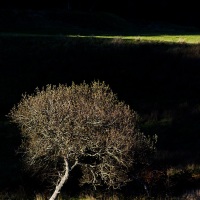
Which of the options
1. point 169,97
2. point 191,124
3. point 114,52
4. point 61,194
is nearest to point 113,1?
point 114,52

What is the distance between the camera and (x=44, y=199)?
23.2m

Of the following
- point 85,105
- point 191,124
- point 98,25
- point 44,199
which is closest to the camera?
point 85,105

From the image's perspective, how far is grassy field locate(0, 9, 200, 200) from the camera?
1281 inches

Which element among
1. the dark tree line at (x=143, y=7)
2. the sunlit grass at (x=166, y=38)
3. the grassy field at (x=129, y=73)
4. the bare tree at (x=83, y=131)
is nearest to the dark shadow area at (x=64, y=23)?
the grassy field at (x=129, y=73)

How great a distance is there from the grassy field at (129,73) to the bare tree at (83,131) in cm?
721

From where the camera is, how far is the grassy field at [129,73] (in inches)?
1281

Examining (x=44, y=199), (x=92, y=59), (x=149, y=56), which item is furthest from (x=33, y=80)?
(x=44, y=199)

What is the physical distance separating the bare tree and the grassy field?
721cm

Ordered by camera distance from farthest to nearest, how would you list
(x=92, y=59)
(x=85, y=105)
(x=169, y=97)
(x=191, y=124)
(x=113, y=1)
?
(x=113, y=1)
(x=92, y=59)
(x=169, y=97)
(x=191, y=124)
(x=85, y=105)

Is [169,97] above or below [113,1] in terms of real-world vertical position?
below

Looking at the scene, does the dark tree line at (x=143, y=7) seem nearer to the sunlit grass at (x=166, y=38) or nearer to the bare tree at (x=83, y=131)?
the sunlit grass at (x=166, y=38)

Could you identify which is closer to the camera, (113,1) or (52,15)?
(52,15)

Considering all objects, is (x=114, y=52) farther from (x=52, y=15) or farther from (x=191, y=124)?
(x=52, y=15)

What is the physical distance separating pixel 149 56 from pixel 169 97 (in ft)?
18.8
